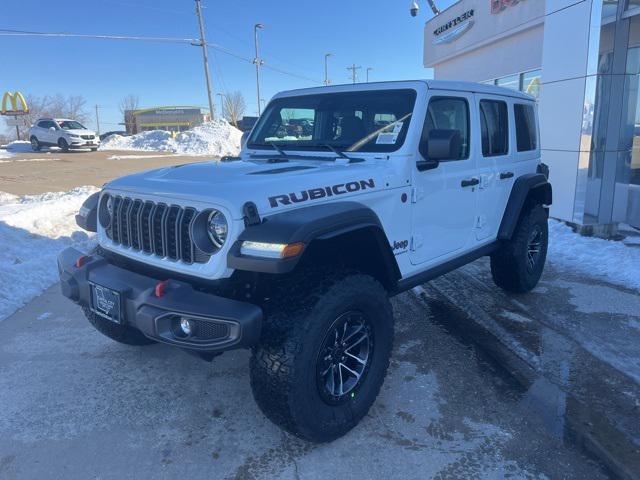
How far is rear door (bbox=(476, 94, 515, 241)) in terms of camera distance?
4117 mm

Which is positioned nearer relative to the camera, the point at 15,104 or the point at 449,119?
the point at 449,119

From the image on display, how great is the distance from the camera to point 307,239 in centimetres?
237

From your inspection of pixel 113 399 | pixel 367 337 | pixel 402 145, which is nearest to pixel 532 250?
pixel 402 145

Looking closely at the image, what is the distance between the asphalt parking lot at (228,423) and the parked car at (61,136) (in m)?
24.4

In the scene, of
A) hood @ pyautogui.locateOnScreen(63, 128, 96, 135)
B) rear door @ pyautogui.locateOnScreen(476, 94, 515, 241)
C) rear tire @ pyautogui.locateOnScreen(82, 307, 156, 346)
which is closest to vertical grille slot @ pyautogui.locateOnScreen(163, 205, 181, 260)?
rear tire @ pyautogui.locateOnScreen(82, 307, 156, 346)

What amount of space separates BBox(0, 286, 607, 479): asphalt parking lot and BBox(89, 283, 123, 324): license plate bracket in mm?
707

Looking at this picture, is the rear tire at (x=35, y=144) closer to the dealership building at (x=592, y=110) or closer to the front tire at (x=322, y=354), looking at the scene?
the dealership building at (x=592, y=110)

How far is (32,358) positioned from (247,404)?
1823 millimetres

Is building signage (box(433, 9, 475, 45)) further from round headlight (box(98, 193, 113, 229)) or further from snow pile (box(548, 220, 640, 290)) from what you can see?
round headlight (box(98, 193, 113, 229))

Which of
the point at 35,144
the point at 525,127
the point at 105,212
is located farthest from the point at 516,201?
the point at 35,144

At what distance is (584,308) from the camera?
4730 mm

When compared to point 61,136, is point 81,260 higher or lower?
lower

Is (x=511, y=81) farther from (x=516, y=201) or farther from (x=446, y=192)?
(x=446, y=192)

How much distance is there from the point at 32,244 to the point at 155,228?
4.49 meters
